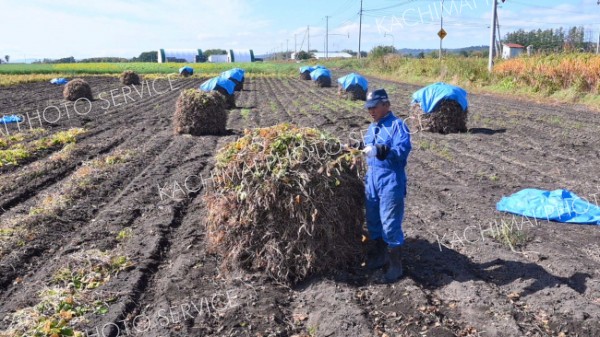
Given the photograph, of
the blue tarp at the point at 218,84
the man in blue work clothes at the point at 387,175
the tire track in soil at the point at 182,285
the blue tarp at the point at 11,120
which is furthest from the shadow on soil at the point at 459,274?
the blue tarp at the point at 218,84

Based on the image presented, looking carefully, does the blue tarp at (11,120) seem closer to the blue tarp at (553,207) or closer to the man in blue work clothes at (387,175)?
the man in blue work clothes at (387,175)

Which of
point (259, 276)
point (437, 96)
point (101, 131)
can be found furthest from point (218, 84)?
point (259, 276)

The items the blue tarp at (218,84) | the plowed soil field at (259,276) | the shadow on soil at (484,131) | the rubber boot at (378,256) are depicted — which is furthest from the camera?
the blue tarp at (218,84)

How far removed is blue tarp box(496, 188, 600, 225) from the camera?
21.9ft

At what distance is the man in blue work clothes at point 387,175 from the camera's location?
4.61 m

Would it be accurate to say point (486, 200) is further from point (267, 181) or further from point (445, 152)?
point (267, 181)

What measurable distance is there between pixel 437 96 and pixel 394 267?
872cm

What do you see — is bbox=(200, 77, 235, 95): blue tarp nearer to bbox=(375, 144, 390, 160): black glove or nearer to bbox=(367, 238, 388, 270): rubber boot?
bbox=(367, 238, 388, 270): rubber boot

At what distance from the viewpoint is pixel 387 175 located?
184 inches

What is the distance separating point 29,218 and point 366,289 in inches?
180

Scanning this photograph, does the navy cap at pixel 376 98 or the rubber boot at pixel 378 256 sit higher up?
the navy cap at pixel 376 98

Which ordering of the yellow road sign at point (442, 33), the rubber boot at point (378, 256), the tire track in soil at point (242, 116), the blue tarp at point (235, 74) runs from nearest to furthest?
the rubber boot at point (378, 256) → the tire track in soil at point (242, 116) → the blue tarp at point (235, 74) → the yellow road sign at point (442, 33)

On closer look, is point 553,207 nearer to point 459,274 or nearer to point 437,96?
point 459,274

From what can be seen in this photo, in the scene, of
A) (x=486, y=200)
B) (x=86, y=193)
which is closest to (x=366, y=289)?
(x=486, y=200)
